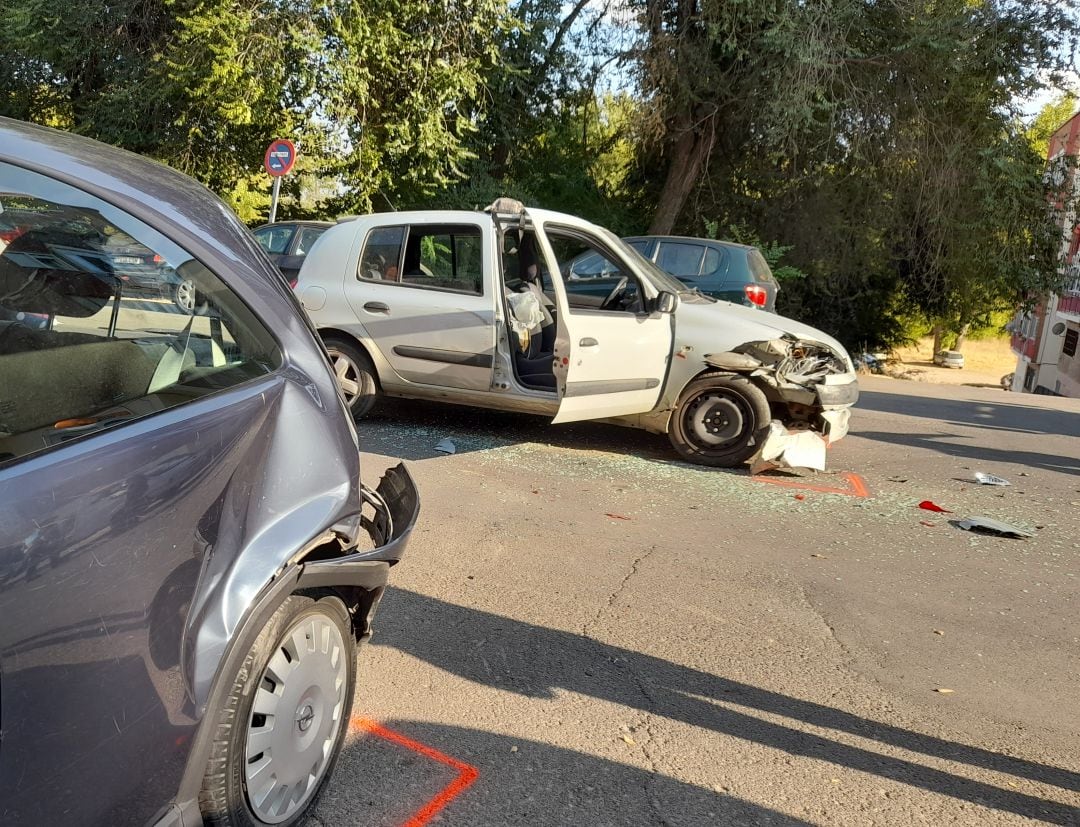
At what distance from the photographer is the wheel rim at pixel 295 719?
2156 millimetres

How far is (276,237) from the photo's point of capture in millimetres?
12898

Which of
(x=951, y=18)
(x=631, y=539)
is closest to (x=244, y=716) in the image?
(x=631, y=539)

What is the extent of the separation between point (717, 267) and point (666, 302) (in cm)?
497

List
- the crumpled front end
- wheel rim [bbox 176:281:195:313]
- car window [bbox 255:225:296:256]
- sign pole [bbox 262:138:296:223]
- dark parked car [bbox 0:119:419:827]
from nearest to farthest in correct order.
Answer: dark parked car [bbox 0:119:419:827] < wheel rim [bbox 176:281:195:313] < the crumpled front end < car window [bbox 255:225:296:256] < sign pole [bbox 262:138:296:223]

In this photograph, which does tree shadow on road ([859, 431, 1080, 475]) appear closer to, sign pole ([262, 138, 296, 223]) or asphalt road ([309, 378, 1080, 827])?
asphalt road ([309, 378, 1080, 827])

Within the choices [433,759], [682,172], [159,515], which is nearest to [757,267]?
[682,172]

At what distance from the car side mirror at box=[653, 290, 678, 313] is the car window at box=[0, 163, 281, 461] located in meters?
4.64

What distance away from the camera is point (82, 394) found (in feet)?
6.30

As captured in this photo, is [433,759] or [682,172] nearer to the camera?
[433,759]

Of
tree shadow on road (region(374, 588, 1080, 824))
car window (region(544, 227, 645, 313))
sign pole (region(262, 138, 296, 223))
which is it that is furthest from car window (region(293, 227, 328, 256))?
tree shadow on road (region(374, 588, 1080, 824))

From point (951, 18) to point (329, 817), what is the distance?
1841 cm

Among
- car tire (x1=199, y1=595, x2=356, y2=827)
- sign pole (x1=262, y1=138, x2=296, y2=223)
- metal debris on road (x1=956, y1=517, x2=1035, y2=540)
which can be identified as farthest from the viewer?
sign pole (x1=262, y1=138, x2=296, y2=223)

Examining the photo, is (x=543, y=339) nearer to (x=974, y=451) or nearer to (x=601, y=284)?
(x=601, y=284)

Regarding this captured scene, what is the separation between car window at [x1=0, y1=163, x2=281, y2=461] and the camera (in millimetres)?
1858
